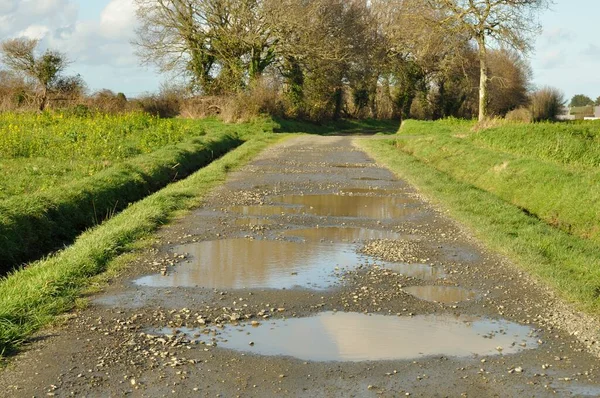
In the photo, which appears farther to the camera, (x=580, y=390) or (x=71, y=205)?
(x=71, y=205)

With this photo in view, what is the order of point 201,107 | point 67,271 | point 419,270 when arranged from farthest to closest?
point 201,107 < point 419,270 < point 67,271

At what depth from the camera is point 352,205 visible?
1516cm

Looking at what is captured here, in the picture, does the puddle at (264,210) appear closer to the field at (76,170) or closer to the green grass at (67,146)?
the field at (76,170)

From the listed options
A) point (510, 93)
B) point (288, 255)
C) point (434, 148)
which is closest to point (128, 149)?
point (434, 148)

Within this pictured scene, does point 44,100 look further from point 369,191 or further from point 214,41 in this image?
point 369,191

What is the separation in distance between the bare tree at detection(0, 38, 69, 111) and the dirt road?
40.8 meters

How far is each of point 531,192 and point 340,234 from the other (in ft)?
20.4

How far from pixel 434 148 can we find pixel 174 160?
34.4ft

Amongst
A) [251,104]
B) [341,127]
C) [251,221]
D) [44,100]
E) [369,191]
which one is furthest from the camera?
[341,127]

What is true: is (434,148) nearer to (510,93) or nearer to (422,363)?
(422,363)

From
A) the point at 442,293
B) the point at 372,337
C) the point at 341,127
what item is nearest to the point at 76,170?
the point at 442,293

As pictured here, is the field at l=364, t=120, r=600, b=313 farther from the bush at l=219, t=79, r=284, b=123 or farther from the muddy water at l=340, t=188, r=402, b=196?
the bush at l=219, t=79, r=284, b=123

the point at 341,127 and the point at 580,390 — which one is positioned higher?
the point at 580,390

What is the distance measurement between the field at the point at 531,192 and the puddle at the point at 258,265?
2.46m
